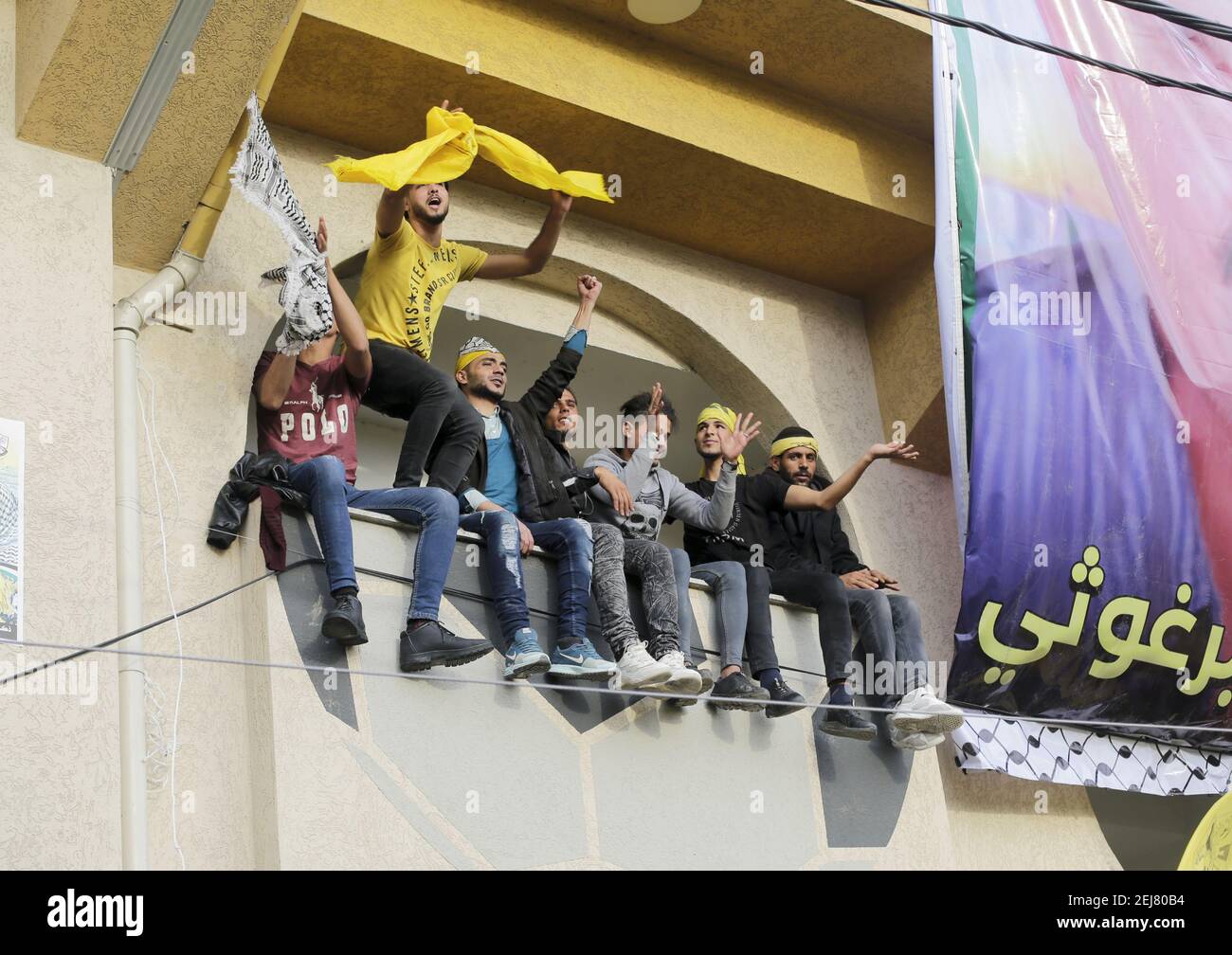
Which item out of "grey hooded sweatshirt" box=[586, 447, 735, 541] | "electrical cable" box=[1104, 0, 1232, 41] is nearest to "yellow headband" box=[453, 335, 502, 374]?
"grey hooded sweatshirt" box=[586, 447, 735, 541]

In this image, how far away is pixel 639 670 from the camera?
19.9 ft

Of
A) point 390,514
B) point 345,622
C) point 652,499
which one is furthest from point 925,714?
Result: point 345,622

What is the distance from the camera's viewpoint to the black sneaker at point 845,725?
6.84m

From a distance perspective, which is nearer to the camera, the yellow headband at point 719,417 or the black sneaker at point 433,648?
the black sneaker at point 433,648

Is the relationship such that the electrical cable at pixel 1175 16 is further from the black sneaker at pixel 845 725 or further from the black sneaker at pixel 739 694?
the black sneaker at pixel 845 725

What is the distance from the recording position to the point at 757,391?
8.53 meters

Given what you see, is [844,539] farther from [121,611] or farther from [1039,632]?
[121,611]

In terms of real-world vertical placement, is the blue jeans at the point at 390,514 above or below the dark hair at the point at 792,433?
below

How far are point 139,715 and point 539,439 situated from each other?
2.18 meters

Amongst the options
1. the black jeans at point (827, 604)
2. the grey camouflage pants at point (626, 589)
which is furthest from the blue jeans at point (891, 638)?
the grey camouflage pants at point (626, 589)

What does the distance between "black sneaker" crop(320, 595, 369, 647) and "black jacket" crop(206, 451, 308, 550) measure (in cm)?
62

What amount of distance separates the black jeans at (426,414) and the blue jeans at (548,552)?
8.8 inches
